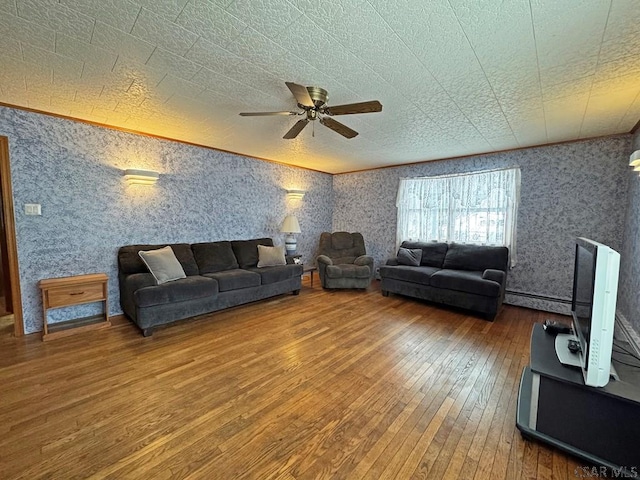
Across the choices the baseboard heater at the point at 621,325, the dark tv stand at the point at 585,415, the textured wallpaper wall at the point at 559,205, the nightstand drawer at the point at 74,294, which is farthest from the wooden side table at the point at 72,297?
the textured wallpaper wall at the point at 559,205

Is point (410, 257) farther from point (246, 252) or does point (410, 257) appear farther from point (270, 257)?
point (246, 252)

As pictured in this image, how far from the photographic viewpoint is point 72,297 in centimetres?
287

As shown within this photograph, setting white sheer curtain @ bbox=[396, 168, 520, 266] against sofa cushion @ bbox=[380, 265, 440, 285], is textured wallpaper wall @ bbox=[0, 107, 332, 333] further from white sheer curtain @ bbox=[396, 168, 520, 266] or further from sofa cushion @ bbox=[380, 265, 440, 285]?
white sheer curtain @ bbox=[396, 168, 520, 266]

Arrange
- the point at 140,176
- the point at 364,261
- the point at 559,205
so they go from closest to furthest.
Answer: the point at 140,176 < the point at 559,205 < the point at 364,261

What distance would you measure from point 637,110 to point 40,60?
199 inches

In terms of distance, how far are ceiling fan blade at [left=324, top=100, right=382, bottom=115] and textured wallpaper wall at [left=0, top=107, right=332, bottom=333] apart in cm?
270

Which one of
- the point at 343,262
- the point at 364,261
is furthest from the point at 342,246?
the point at 364,261

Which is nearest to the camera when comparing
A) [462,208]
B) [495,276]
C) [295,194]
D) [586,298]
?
[586,298]

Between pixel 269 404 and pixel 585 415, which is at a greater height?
pixel 585 415

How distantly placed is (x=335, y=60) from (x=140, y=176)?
9.16 ft

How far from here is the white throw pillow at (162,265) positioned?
3189mm

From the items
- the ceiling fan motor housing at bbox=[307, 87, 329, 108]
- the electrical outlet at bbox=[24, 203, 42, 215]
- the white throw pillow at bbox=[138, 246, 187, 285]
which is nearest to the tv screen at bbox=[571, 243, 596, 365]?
the ceiling fan motor housing at bbox=[307, 87, 329, 108]

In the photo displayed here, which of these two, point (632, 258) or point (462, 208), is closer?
point (632, 258)

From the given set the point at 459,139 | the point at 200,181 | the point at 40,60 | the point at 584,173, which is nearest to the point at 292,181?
the point at 200,181
